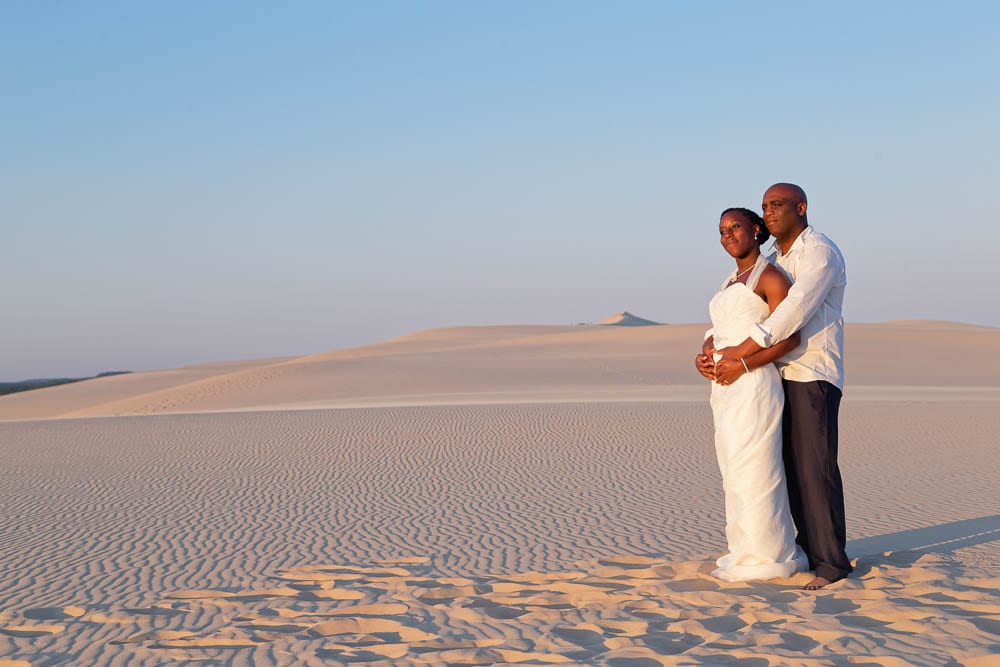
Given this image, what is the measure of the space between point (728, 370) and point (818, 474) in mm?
739

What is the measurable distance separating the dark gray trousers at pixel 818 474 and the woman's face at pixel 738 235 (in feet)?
2.57

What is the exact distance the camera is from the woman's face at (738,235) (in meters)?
5.66

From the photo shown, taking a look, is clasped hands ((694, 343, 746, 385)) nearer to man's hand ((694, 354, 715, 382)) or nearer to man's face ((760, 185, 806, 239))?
man's hand ((694, 354, 715, 382))

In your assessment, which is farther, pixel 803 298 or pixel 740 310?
pixel 740 310

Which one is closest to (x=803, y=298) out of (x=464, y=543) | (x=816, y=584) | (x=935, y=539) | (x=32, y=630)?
(x=816, y=584)

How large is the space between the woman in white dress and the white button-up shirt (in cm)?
10

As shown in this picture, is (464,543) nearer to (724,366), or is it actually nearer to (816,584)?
(724,366)

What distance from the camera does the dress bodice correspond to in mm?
5566

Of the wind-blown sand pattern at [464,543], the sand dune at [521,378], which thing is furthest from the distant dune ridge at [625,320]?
the wind-blown sand pattern at [464,543]

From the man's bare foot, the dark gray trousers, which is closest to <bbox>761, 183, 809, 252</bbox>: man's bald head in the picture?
the dark gray trousers

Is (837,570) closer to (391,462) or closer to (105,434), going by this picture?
(391,462)

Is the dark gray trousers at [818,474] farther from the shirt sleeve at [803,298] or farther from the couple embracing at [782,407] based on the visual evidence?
the shirt sleeve at [803,298]

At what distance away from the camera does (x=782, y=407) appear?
5570 mm

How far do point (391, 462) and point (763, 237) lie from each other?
7.71 meters
